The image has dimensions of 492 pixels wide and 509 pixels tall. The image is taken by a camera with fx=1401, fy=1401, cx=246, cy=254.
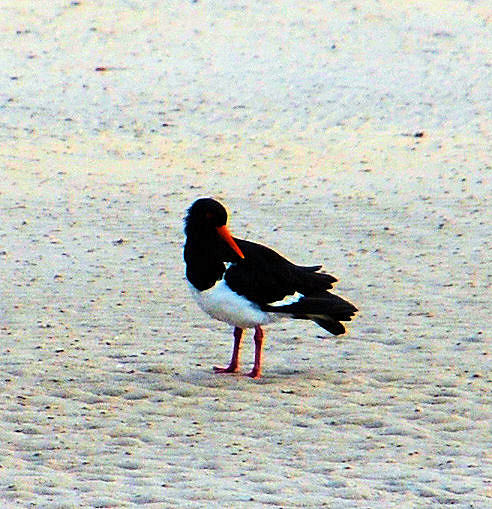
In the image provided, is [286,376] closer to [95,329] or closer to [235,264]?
[235,264]

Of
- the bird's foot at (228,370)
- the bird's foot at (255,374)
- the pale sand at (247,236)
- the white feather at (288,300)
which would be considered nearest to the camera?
the pale sand at (247,236)

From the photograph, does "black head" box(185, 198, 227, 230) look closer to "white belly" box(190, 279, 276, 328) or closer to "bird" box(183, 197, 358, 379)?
"bird" box(183, 197, 358, 379)

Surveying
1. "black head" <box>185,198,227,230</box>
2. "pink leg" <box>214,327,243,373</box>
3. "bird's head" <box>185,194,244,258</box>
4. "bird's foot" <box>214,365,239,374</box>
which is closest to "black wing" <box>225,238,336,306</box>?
"bird's head" <box>185,194,244,258</box>

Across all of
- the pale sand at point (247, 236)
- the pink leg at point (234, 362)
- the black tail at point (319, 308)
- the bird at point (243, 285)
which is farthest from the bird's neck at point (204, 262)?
the pale sand at point (247, 236)

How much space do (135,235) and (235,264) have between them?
16.4 feet

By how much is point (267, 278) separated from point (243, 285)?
203 mm

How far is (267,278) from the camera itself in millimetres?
9016

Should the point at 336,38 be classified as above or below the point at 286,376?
above

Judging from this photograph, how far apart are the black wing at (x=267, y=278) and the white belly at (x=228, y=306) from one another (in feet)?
0.15

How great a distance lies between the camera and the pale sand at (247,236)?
24.4 ft

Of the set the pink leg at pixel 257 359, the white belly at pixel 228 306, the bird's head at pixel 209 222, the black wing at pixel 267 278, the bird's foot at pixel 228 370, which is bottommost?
the bird's foot at pixel 228 370

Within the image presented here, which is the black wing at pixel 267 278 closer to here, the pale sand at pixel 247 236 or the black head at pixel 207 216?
the black head at pixel 207 216

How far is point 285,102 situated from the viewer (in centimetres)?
2039

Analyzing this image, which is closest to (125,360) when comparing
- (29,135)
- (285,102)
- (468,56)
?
(29,135)
